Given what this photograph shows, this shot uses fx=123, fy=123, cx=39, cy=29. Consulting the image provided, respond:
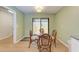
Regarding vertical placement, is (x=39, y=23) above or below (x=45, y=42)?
above

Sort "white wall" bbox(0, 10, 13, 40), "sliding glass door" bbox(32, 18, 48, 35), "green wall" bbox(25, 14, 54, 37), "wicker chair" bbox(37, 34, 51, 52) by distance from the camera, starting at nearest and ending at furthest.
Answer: "wicker chair" bbox(37, 34, 51, 52), "white wall" bbox(0, 10, 13, 40), "green wall" bbox(25, 14, 54, 37), "sliding glass door" bbox(32, 18, 48, 35)

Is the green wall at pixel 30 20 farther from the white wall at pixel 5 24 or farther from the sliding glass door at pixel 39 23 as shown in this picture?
the white wall at pixel 5 24

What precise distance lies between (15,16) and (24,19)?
2312 millimetres

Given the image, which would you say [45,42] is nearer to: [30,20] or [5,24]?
[30,20]

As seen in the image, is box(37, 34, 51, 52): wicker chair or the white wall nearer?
box(37, 34, 51, 52): wicker chair

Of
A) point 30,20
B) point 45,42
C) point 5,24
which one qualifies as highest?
point 30,20

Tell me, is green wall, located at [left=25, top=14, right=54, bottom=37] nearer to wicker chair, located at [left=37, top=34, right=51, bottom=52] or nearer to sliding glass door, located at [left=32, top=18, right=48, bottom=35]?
sliding glass door, located at [left=32, top=18, right=48, bottom=35]

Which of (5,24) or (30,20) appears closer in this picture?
(30,20)

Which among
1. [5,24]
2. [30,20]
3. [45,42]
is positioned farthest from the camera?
[5,24]

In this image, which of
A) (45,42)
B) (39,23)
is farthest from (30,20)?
(45,42)

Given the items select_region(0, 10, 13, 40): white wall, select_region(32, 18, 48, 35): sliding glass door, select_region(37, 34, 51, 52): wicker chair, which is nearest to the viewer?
select_region(37, 34, 51, 52): wicker chair

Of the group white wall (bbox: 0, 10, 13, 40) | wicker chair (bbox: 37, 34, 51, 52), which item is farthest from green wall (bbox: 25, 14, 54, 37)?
wicker chair (bbox: 37, 34, 51, 52)
